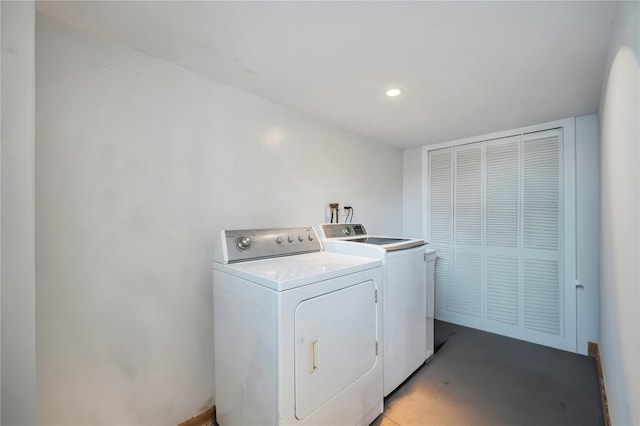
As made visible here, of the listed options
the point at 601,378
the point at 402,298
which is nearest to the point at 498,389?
the point at 601,378

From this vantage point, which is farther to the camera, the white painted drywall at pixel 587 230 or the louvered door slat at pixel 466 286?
the louvered door slat at pixel 466 286

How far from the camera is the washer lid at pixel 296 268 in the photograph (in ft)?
4.21

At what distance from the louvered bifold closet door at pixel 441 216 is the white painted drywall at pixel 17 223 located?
3493 mm

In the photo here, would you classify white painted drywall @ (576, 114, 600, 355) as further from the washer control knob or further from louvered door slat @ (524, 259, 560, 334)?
the washer control knob

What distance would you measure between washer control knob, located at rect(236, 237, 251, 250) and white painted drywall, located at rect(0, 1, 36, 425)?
3.51 ft

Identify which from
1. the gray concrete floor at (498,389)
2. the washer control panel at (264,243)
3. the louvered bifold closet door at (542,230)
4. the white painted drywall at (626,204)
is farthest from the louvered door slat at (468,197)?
the washer control panel at (264,243)

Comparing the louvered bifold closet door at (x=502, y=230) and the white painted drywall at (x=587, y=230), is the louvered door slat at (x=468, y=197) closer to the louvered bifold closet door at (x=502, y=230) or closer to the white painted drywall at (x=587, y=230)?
the louvered bifold closet door at (x=502, y=230)

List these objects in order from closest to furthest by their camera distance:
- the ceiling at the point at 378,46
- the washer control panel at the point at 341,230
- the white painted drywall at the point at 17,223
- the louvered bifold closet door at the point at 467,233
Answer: the white painted drywall at the point at 17,223 < the ceiling at the point at 378,46 < the washer control panel at the point at 341,230 < the louvered bifold closet door at the point at 467,233

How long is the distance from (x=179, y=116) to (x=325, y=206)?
56.5 inches

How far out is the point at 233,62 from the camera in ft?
5.28

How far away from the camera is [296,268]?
150cm

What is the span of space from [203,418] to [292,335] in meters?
1.05

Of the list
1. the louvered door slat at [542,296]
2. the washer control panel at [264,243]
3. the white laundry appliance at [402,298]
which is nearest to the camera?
the washer control panel at [264,243]

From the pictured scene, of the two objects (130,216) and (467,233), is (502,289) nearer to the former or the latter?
(467,233)
